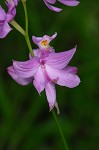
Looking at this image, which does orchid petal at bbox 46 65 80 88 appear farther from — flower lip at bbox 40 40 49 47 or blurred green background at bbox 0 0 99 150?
blurred green background at bbox 0 0 99 150

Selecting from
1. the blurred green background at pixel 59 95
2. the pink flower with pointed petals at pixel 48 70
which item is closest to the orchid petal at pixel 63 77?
the pink flower with pointed petals at pixel 48 70

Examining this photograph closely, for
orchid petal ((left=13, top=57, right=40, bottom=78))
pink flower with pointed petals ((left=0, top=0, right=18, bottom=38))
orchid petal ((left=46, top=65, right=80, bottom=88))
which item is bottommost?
orchid petal ((left=46, top=65, right=80, bottom=88))

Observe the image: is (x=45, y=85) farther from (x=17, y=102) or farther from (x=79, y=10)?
(x=79, y=10)

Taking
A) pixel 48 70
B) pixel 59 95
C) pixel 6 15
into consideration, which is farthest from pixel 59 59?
pixel 59 95

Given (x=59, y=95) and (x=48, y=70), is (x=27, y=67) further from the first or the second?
(x=59, y=95)

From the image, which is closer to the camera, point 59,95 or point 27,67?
point 27,67

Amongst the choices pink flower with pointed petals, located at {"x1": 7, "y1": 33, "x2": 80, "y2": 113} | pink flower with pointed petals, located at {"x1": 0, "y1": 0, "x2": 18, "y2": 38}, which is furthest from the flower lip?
pink flower with pointed petals, located at {"x1": 0, "y1": 0, "x2": 18, "y2": 38}
